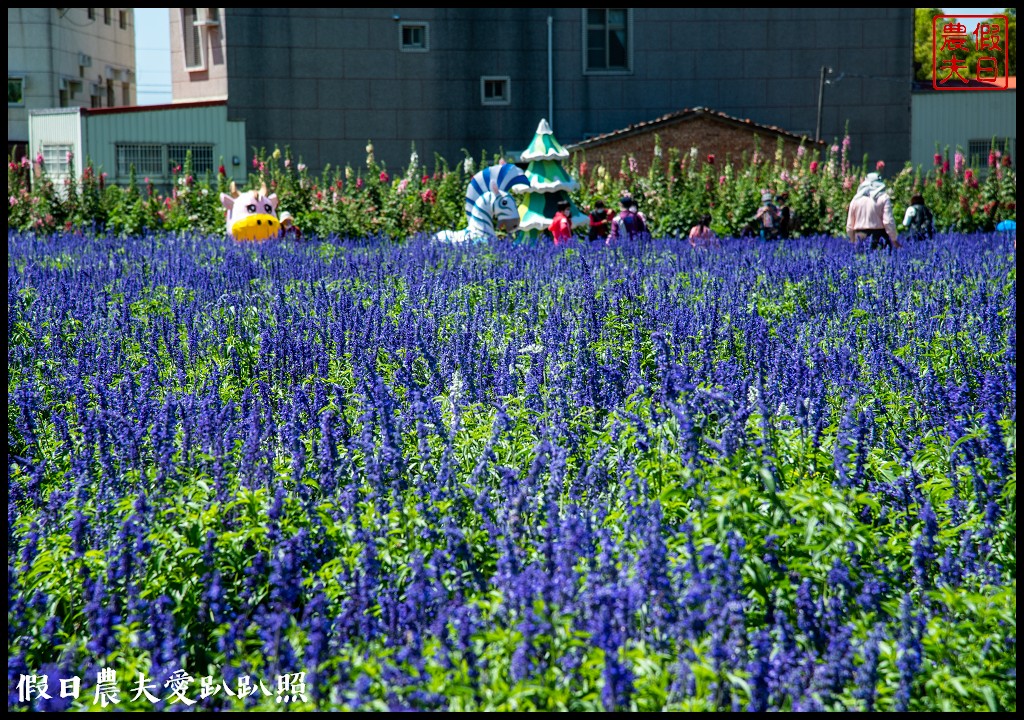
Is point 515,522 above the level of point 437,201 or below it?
below

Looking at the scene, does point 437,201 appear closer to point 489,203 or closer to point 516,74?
point 489,203

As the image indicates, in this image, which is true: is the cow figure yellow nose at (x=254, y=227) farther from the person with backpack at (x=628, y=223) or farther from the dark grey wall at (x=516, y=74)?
the dark grey wall at (x=516, y=74)

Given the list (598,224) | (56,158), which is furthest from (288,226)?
(56,158)

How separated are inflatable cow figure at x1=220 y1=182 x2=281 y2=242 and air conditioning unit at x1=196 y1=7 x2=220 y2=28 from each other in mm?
14801

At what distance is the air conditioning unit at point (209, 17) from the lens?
30.4 metres

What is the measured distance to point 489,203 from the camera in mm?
15992

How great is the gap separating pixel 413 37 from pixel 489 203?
16131 millimetres

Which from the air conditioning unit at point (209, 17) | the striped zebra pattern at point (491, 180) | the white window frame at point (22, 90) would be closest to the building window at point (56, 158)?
the air conditioning unit at point (209, 17)

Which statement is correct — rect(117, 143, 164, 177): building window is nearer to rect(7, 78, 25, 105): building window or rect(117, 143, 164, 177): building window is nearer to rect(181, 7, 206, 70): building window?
rect(181, 7, 206, 70): building window

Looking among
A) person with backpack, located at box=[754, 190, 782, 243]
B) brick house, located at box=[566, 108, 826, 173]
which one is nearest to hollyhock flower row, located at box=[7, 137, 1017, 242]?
person with backpack, located at box=[754, 190, 782, 243]

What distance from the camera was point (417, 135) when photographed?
30422mm

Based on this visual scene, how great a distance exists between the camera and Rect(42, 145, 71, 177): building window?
32562mm

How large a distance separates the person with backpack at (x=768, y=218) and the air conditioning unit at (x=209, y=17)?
18.6 m

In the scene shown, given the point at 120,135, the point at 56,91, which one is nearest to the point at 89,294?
the point at 120,135
